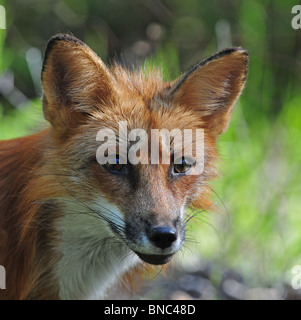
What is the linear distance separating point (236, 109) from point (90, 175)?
4.28 m

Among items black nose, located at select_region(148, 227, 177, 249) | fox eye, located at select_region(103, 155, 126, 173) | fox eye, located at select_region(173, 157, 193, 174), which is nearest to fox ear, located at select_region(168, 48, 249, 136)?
fox eye, located at select_region(173, 157, 193, 174)

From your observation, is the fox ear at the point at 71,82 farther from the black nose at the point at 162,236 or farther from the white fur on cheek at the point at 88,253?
the black nose at the point at 162,236

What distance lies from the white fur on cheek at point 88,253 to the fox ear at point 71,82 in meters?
0.77

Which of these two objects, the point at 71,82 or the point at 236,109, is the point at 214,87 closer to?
the point at 71,82

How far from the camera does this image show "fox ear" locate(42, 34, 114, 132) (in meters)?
4.41

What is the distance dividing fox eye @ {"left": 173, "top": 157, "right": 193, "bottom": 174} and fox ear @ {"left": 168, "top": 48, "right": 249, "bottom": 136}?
23.7 inches

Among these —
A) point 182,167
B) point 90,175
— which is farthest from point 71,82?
point 182,167

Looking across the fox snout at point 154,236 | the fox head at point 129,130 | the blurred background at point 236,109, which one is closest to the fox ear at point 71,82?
the fox head at point 129,130

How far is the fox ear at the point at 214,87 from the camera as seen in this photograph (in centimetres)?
480

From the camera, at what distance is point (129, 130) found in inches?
178

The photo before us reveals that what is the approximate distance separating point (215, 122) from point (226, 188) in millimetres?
2570

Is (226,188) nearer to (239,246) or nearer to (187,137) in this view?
(239,246)

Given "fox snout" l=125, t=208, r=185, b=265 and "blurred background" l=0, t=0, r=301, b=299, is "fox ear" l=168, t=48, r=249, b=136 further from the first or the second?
"fox snout" l=125, t=208, r=185, b=265
